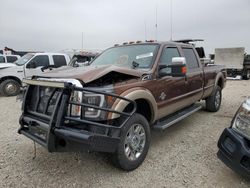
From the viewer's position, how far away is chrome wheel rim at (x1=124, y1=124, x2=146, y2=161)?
3.04m

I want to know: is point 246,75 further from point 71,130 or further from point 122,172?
point 71,130

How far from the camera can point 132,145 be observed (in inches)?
123

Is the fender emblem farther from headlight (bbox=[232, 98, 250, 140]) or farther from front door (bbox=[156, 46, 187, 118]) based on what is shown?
headlight (bbox=[232, 98, 250, 140])

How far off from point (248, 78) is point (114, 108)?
61.0 ft

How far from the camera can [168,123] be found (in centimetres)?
389

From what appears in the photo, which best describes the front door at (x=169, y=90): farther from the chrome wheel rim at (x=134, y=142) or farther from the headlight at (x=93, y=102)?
the headlight at (x=93, y=102)

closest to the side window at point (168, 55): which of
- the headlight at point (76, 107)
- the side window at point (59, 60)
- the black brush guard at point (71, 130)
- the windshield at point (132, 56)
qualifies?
the windshield at point (132, 56)

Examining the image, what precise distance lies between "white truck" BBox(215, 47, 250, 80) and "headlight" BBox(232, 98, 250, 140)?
16867 mm

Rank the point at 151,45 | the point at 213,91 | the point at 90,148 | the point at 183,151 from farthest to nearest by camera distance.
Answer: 1. the point at 213,91
2. the point at 151,45
3. the point at 183,151
4. the point at 90,148

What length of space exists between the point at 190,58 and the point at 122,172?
3.14 meters

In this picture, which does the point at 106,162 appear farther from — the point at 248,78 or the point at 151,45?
the point at 248,78

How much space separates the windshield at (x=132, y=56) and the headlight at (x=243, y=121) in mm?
1544

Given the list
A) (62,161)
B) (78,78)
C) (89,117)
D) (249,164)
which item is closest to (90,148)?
(89,117)

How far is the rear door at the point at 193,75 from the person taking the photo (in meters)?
4.70
